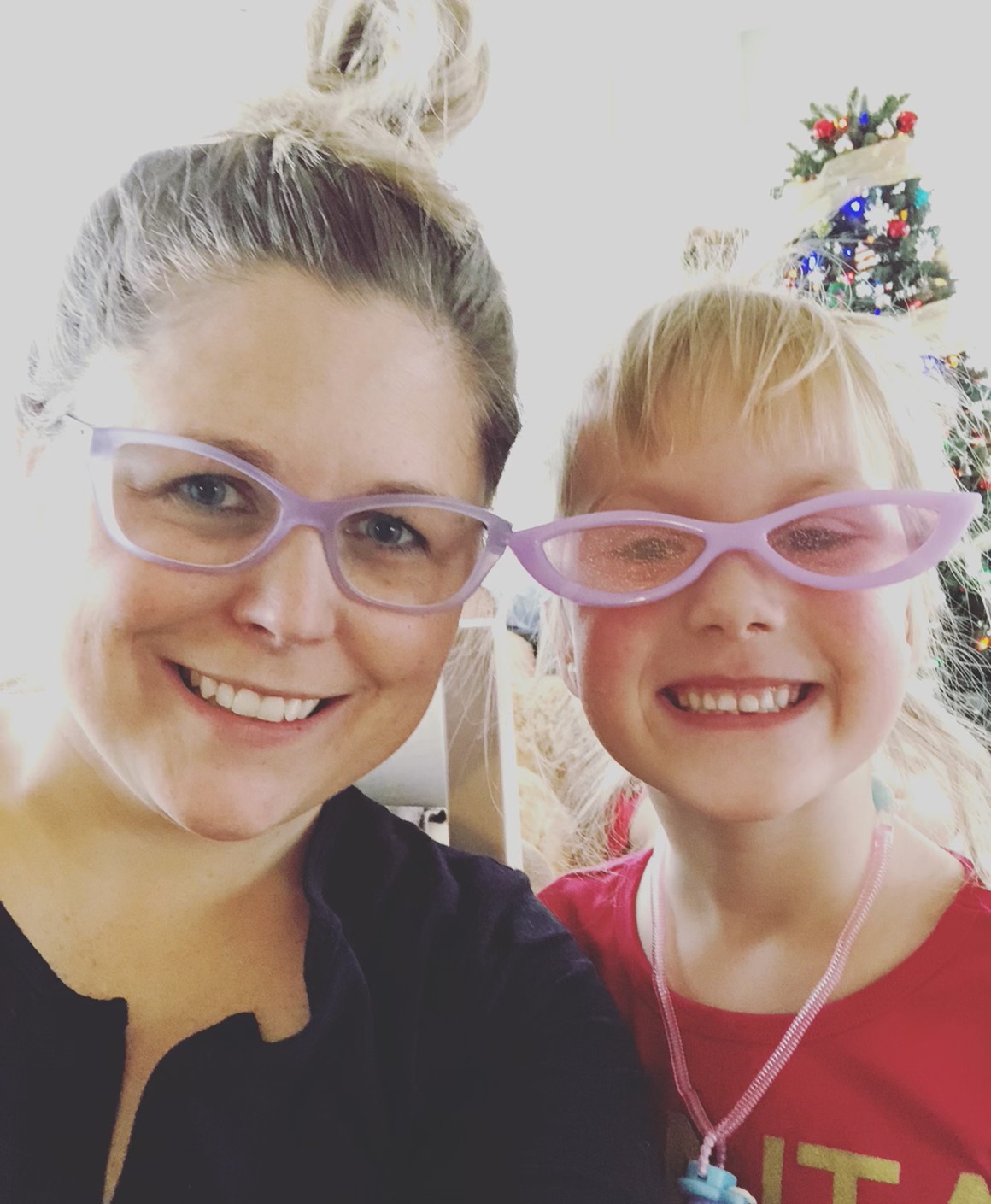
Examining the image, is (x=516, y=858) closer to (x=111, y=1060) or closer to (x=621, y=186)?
(x=111, y=1060)

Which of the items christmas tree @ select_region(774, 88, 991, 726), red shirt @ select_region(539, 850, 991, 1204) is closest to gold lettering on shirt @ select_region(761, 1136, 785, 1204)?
red shirt @ select_region(539, 850, 991, 1204)

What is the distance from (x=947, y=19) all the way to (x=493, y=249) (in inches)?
167

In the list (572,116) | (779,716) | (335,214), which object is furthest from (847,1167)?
(572,116)

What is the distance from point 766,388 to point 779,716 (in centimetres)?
32

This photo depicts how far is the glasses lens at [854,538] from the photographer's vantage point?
90 centimetres

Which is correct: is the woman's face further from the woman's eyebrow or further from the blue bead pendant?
the blue bead pendant

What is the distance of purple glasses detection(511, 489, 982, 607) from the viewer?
882 millimetres

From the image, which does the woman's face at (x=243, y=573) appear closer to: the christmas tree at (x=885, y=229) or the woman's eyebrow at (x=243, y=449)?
the woman's eyebrow at (x=243, y=449)

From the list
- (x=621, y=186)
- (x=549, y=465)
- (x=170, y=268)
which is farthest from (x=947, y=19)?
(x=170, y=268)

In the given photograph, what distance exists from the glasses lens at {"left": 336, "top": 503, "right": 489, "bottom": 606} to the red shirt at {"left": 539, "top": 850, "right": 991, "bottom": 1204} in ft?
1.76

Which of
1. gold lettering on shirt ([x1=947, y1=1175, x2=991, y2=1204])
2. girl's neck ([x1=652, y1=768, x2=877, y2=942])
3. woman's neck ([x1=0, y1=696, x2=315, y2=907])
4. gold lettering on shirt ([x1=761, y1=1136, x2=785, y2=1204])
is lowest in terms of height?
gold lettering on shirt ([x1=761, y1=1136, x2=785, y2=1204])

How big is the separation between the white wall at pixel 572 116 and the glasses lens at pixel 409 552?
244mm

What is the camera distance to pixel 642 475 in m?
0.96

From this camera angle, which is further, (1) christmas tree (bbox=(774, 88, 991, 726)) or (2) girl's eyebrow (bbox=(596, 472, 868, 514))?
(1) christmas tree (bbox=(774, 88, 991, 726))
